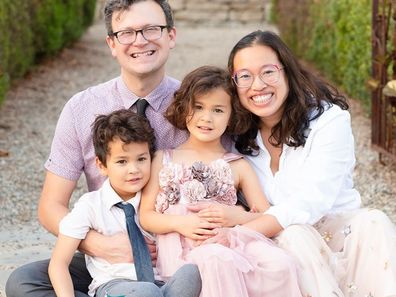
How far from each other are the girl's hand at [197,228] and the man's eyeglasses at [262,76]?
0.61m

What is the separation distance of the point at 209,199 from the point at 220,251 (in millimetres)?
400

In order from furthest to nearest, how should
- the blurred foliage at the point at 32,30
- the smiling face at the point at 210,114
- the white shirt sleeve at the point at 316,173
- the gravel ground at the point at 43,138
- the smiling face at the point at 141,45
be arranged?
the blurred foliage at the point at 32,30, the gravel ground at the point at 43,138, the smiling face at the point at 141,45, the smiling face at the point at 210,114, the white shirt sleeve at the point at 316,173

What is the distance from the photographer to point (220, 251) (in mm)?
3242

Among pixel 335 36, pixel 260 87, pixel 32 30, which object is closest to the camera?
pixel 260 87

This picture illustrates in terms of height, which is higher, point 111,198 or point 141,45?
point 141,45

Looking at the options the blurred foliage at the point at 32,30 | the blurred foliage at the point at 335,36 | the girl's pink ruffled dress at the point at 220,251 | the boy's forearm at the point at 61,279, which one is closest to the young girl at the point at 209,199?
the girl's pink ruffled dress at the point at 220,251

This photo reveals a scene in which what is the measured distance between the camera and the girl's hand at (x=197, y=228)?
341cm

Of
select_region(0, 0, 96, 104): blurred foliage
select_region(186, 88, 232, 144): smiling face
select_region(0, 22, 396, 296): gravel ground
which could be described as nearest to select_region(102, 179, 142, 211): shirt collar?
select_region(186, 88, 232, 144): smiling face

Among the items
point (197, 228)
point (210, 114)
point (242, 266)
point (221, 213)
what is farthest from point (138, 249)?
point (210, 114)

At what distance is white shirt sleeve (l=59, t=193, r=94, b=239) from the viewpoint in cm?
354

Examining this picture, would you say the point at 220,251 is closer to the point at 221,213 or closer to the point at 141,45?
the point at 221,213

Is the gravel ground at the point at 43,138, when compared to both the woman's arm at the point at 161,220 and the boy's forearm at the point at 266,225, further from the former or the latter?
the boy's forearm at the point at 266,225

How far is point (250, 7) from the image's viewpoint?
19.6 m

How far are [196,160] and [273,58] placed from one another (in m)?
0.53
